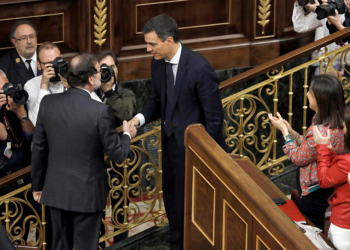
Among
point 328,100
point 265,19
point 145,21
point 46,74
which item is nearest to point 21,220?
point 46,74

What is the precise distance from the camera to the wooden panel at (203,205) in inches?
124

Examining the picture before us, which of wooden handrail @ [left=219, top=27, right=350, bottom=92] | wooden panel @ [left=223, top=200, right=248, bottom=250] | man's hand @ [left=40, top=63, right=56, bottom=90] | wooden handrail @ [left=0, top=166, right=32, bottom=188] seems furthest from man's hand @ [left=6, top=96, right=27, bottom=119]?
wooden panel @ [left=223, top=200, right=248, bottom=250]

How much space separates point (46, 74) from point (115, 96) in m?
0.51

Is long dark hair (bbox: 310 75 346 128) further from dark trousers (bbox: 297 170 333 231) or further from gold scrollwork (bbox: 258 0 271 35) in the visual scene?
gold scrollwork (bbox: 258 0 271 35)

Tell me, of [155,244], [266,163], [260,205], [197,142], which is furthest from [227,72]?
[260,205]

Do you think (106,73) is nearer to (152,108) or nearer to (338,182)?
(152,108)

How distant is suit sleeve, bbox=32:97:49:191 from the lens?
3348mm

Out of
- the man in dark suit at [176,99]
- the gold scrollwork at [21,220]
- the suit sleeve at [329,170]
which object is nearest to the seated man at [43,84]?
the gold scrollwork at [21,220]

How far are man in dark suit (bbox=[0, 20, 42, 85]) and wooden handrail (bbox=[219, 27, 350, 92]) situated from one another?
1.56 metres

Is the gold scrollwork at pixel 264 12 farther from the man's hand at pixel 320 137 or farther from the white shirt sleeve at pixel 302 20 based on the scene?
the man's hand at pixel 320 137

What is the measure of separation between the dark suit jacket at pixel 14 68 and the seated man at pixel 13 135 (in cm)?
57

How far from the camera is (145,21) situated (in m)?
5.72

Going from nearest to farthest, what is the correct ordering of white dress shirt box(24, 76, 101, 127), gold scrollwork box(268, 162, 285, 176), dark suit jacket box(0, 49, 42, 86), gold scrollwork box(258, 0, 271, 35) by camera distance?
1. white dress shirt box(24, 76, 101, 127)
2. dark suit jacket box(0, 49, 42, 86)
3. gold scrollwork box(268, 162, 285, 176)
4. gold scrollwork box(258, 0, 271, 35)

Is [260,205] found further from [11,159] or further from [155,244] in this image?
[11,159]
